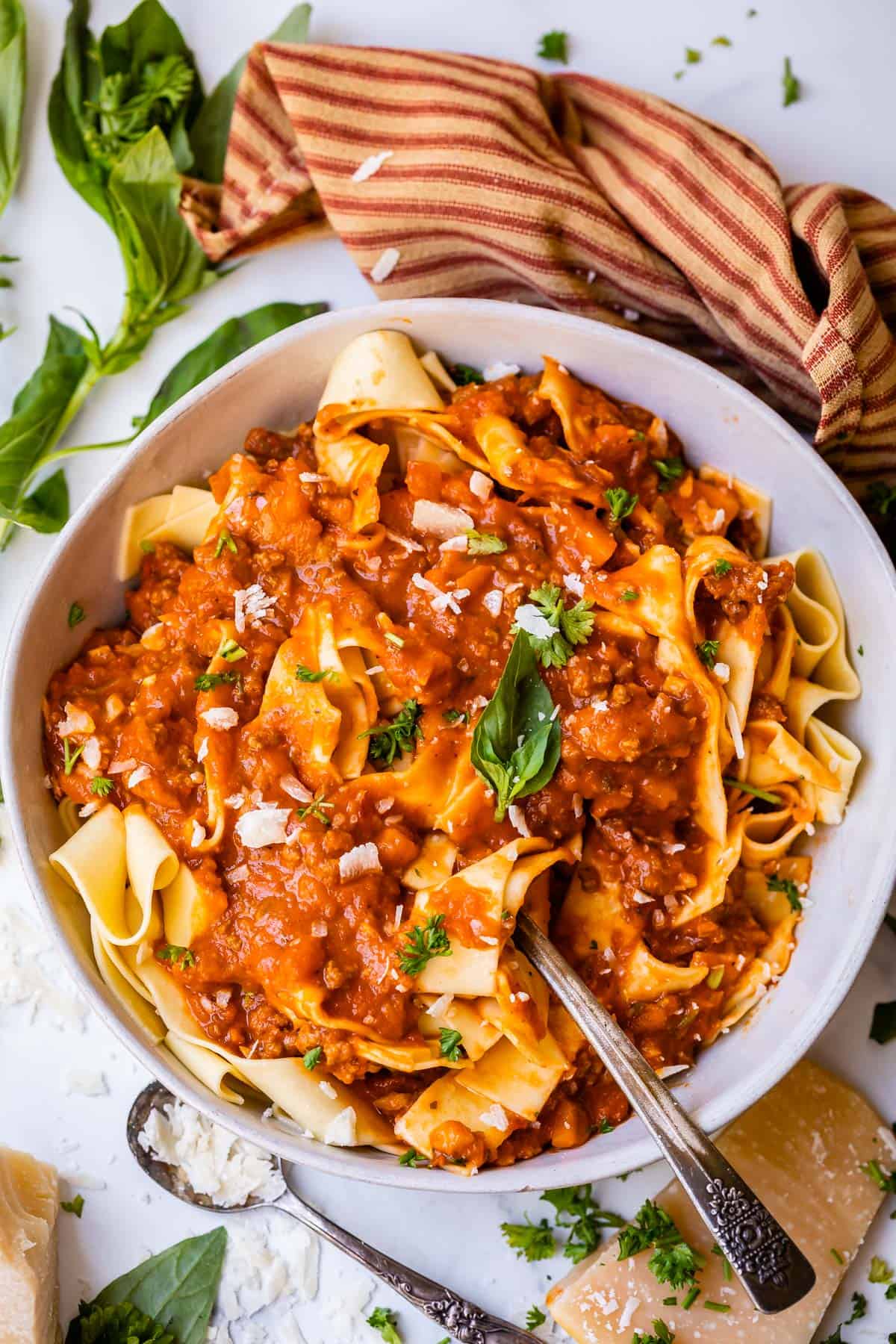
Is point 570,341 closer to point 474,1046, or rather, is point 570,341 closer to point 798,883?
point 798,883

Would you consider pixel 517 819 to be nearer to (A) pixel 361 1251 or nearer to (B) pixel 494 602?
(B) pixel 494 602

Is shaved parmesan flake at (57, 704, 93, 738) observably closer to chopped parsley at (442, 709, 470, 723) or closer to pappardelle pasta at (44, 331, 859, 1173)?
pappardelle pasta at (44, 331, 859, 1173)

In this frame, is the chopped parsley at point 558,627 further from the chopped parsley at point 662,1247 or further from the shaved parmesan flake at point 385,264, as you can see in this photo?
the chopped parsley at point 662,1247

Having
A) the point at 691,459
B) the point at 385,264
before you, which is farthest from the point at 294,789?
the point at 385,264

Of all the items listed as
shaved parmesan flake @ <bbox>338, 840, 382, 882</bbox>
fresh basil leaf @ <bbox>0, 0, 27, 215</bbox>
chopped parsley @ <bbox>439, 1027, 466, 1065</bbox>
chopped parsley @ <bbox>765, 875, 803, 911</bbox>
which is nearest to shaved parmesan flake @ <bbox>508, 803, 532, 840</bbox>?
shaved parmesan flake @ <bbox>338, 840, 382, 882</bbox>

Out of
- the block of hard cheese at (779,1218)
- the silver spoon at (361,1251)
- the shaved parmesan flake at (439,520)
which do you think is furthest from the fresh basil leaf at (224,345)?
the block of hard cheese at (779,1218)

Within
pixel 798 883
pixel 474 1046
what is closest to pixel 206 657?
pixel 474 1046
